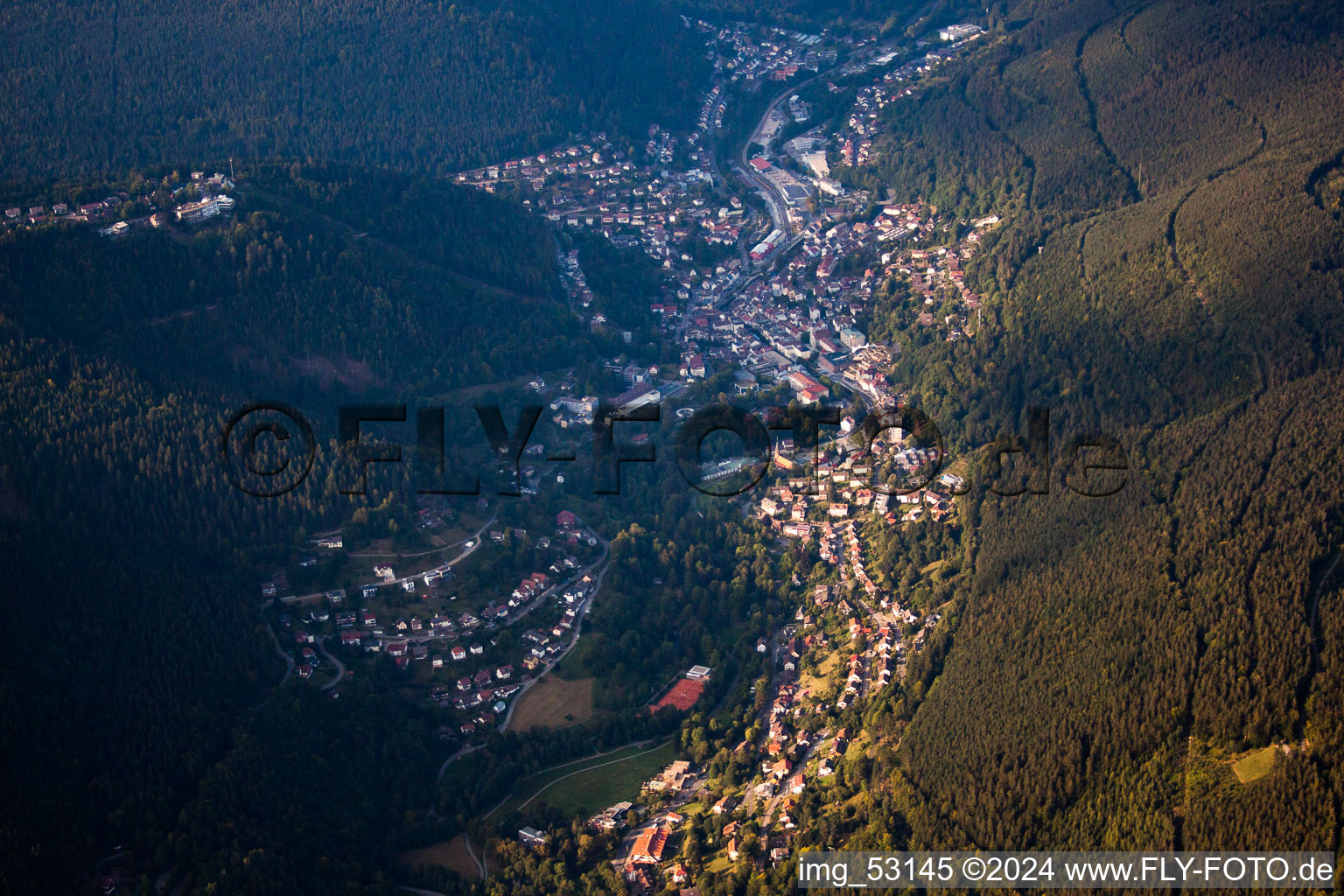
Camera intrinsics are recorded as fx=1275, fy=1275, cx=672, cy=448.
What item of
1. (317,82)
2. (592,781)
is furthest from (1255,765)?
(317,82)

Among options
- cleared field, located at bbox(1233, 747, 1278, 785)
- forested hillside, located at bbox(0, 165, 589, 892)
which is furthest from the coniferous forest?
cleared field, located at bbox(1233, 747, 1278, 785)

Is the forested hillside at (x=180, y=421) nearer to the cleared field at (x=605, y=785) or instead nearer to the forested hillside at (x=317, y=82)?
the cleared field at (x=605, y=785)

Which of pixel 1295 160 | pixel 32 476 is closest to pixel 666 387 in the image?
pixel 32 476

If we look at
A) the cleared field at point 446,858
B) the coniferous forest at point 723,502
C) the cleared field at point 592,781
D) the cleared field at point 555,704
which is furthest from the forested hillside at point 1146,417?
the cleared field at point 446,858

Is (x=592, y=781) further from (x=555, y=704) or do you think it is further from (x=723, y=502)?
(x=723, y=502)

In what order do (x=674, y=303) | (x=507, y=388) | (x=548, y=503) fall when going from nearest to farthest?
(x=548, y=503) → (x=507, y=388) → (x=674, y=303)

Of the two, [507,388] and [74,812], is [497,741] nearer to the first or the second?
[74,812]

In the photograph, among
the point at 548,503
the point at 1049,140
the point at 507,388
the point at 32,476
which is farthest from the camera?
the point at 1049,140

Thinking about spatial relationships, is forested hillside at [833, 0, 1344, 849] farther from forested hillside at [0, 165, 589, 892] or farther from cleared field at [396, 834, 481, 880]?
forested hillside at [0, 165, 589, 892]
